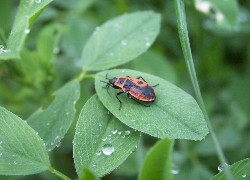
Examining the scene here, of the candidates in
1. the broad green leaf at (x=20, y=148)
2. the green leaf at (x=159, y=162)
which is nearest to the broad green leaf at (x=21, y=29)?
the broad green leaf at (x=20, y=148)

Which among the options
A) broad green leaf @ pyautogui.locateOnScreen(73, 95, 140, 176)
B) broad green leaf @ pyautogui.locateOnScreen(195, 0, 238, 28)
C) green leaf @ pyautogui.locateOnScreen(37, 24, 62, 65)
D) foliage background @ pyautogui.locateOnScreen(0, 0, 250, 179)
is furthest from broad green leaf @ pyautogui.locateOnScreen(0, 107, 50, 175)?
broad green leaf @ pyautogui.locateOnScreen(195, 0, 238, 28)

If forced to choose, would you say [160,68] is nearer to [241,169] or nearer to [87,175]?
[241,169]

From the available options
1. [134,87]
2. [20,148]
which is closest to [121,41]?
[134,87]

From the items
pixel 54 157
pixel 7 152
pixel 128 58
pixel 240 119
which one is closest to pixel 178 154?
pixel 240 119

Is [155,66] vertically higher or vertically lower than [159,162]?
lower

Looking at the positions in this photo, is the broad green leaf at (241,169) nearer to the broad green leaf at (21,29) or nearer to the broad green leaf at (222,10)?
the broad green leaf at (21,29)

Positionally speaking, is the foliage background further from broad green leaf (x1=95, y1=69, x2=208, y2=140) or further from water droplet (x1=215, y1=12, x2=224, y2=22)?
broad green leaf (x1=95, y1=69, x2=208, y2=140)
